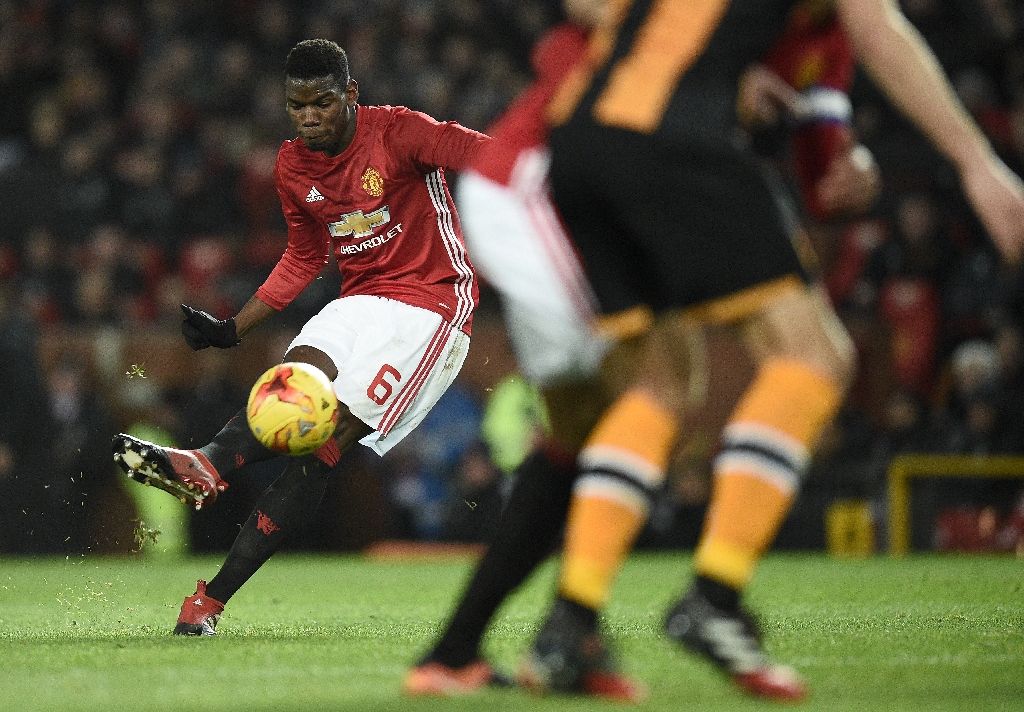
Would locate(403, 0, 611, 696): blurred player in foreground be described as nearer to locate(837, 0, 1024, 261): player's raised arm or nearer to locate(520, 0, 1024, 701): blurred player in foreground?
locate(520, 0, 1024, 701): blurred player in foreground

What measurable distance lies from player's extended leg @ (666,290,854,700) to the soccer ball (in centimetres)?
205

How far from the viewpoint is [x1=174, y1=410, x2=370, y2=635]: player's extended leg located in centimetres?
561

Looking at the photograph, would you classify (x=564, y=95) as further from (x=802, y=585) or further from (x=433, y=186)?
(x=802, y=585)

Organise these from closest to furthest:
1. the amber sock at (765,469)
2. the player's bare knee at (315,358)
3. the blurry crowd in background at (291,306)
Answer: the amber sock at (765,469) < the player's bare knee at (315,358) < the blurry crowd in background at (291,306)

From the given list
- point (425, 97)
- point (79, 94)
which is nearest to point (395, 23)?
point (425, 97)

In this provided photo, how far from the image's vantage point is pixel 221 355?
511 inches

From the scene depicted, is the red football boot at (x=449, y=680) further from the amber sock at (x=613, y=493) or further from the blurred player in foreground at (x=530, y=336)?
the amber sock at (x=613, y=493)

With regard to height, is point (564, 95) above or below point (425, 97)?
above

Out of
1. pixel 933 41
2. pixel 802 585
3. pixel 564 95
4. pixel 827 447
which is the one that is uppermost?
pixel 564 95

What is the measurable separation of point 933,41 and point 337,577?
338 inches

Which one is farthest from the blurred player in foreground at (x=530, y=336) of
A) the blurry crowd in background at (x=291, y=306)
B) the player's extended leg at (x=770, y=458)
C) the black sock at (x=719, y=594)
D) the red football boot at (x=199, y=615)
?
the blurry crowd in background at (x=291, y=306)

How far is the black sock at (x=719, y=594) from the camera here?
3.45 m

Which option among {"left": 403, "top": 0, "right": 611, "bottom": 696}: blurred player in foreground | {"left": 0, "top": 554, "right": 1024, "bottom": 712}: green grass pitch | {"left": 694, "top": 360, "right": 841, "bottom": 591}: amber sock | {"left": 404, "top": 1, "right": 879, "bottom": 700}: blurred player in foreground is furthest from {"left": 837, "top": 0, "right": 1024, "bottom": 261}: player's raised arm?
{"left": 0, "top": 554, "right": 1024, "bottom": 712}: green grass pitch

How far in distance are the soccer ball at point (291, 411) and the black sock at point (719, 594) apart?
2.10m
